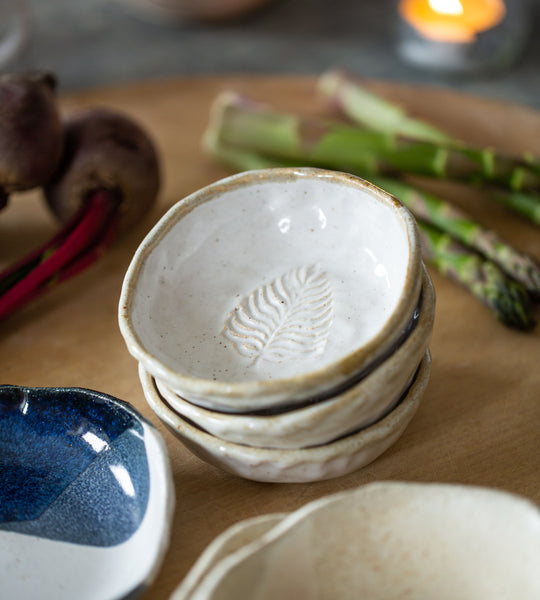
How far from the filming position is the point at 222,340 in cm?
98

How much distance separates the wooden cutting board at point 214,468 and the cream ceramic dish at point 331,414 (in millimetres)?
135

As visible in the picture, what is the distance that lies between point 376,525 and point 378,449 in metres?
0.16

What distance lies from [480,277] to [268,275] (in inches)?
14.0

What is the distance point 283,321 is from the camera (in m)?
1.00

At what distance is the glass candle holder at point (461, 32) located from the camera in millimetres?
1963

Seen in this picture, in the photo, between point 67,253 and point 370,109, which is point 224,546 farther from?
point 370,109

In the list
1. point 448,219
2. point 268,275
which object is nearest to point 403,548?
point 268,275

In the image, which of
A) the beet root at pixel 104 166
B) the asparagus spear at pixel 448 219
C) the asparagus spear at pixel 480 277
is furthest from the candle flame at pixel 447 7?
the beet root at pixel 104 166

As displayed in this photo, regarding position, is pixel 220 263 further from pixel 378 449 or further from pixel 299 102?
pixel 299 102

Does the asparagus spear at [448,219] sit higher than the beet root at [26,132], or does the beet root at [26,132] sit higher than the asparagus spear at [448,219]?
the beet root at [26,132]

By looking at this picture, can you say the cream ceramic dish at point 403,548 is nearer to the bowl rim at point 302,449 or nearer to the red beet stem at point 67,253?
the bowl rim at point 302,449

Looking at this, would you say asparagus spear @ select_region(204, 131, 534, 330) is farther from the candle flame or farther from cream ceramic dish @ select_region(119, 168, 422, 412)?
the candle flame

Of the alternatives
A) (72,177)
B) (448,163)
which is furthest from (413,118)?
(72,177)

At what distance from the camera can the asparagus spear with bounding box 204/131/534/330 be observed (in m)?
1.14
